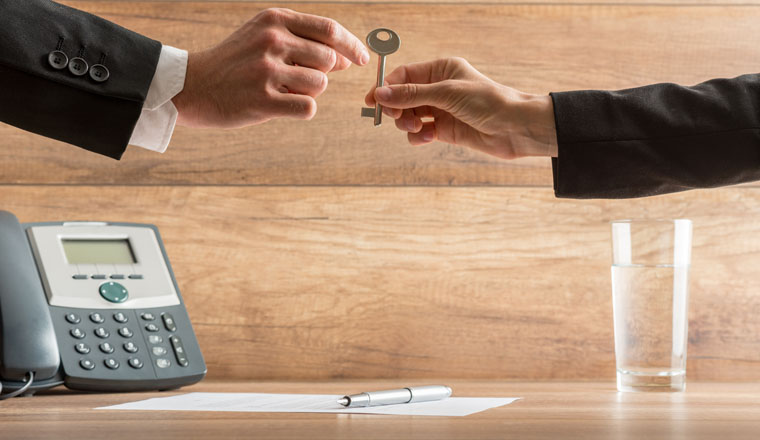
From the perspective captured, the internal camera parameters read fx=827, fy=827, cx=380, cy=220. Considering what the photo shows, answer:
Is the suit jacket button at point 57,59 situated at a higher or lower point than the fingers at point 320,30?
lower

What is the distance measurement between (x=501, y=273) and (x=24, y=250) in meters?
0.65

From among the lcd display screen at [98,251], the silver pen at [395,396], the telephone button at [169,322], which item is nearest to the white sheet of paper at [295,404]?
the silver pen at [395,396]

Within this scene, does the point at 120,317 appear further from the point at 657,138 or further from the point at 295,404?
the point at 657,138

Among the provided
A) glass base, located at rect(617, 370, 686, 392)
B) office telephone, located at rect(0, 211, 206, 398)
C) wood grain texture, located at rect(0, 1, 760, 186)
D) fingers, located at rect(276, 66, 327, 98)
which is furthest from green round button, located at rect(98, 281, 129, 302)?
glass base, located at rect(617, 370, 686, 392)

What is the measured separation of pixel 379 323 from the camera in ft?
3.95

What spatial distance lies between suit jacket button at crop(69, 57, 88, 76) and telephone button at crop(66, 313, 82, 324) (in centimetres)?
31

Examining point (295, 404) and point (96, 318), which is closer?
point (295, 404)

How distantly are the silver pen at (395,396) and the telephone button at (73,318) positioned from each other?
37 centimetres

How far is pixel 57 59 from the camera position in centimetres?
83

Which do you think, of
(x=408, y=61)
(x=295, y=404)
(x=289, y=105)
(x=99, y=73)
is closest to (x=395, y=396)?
(x=295, y=404)

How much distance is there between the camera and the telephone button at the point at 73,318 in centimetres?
98

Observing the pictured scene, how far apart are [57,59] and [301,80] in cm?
25

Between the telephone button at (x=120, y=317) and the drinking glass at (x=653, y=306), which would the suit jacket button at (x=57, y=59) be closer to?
the telephone button at (x=120, y=317)

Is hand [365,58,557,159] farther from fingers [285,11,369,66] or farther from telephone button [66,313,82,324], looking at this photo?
telephone button [66,313,82,324]
